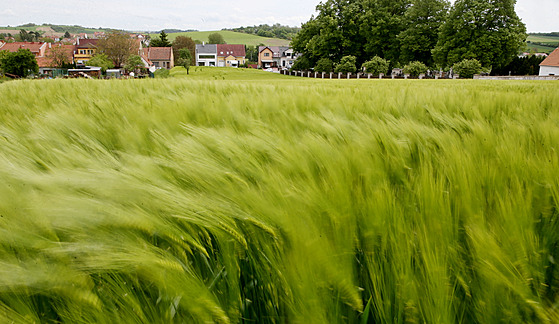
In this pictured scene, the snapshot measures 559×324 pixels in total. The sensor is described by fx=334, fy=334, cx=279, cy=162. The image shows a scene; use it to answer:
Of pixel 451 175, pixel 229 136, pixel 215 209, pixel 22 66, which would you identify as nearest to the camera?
pixel 215 209

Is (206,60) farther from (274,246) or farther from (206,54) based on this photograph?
(274,246)

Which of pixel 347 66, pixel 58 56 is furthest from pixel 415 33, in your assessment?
pixel 58 56

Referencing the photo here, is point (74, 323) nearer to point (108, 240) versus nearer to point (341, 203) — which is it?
point (108, 240)

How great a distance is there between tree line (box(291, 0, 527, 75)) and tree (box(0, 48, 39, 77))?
3397cm

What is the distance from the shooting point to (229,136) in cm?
101

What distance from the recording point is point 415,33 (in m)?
35.6

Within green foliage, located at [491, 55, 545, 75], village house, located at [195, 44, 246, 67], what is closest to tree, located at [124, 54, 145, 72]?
village house, located at [195, 44, 246, 67]

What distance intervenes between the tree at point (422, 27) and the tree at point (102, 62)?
38.2 metres

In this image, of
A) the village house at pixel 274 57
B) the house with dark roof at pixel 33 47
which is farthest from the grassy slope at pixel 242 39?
the house with dark roof at pixel 33 47

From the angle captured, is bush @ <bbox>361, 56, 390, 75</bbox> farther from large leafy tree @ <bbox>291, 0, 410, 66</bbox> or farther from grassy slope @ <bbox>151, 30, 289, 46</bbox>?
grassy slope @ <bbox>151, 30, 289, 46</bbox>

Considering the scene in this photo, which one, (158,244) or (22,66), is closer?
(158,244)

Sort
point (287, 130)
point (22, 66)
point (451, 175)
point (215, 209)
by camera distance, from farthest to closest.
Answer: point (22, 66) < point (287, 130) < point (451, 175) < point (215, 209)

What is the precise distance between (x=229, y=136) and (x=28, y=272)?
647 millimetres

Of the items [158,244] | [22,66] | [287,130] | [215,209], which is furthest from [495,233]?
[22,66]
